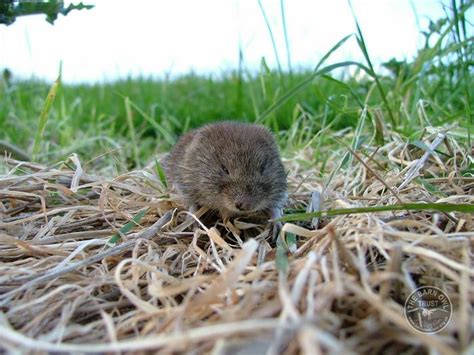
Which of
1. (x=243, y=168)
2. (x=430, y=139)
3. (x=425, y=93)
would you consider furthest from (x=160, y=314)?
(x=425, y=93)

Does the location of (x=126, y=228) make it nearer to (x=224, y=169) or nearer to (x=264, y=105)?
(x=224, y=169)

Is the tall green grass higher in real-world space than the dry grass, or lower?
higher

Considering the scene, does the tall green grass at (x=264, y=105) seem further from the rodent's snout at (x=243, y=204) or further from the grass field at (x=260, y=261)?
the rodent's snout at (x=243, y=204)

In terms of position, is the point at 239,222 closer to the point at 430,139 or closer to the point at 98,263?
the point at 98,263

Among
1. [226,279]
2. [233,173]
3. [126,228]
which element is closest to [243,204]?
[233,173]

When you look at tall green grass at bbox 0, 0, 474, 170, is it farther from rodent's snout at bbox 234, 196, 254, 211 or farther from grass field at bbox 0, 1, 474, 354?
rodent's snout at bbox 234, 196, 254, 211

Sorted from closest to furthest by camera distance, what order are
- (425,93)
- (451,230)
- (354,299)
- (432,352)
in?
(432,352) < (354,299) < (451,230) < (425,93)

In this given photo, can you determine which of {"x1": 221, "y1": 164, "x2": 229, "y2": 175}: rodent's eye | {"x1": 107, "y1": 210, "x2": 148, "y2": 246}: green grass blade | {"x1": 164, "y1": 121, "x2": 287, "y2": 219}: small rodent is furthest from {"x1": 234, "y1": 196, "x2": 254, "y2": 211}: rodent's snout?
{"x1": 107, "y1": 210, "x2": 148, "y2": 246}: green grass blade
